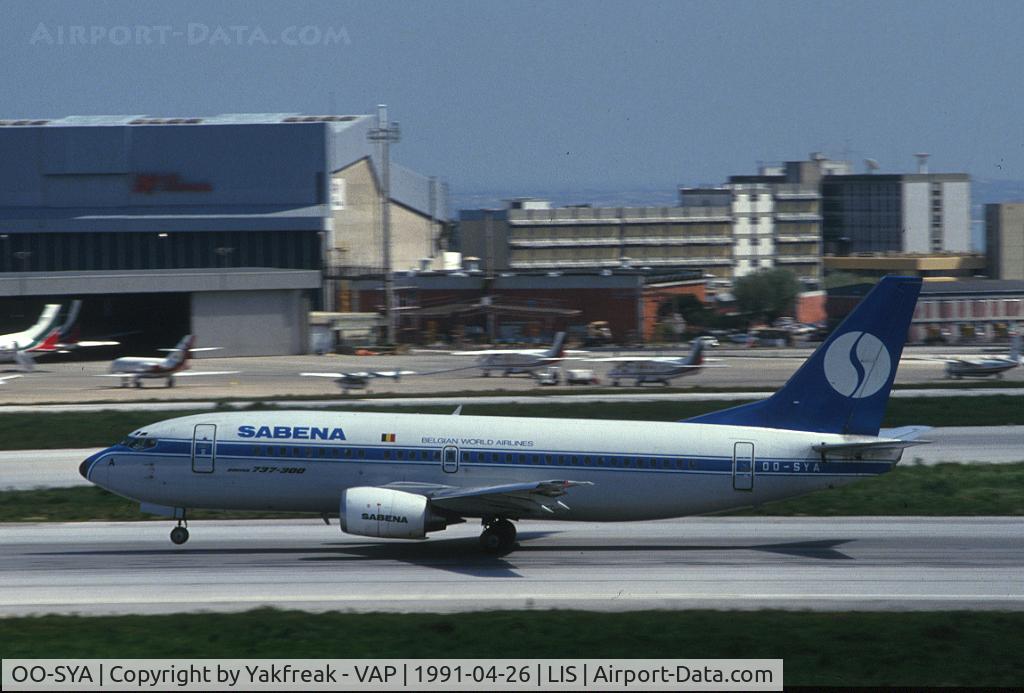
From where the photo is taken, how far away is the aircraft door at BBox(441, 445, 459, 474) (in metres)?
29.7

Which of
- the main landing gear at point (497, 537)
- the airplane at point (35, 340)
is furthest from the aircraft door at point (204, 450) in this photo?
the airplane at point (35, 340)

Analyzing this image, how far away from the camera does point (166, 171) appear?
13188 centimetres

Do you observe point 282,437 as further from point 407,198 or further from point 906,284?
point 407,198

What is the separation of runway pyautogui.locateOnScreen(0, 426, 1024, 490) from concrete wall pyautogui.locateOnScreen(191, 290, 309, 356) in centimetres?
5115

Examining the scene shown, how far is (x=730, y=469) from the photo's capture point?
29734 millimetres

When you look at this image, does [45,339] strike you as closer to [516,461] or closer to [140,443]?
[140,443]

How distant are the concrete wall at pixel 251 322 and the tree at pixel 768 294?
6599 centimetres

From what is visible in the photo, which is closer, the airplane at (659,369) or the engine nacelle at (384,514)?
the engine nacelle at (384,514)

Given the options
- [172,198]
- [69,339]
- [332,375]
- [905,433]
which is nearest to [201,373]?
[332,375]

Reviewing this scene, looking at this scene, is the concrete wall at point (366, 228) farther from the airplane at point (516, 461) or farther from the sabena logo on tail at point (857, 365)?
the sabena logo on tail at point (857, 365)

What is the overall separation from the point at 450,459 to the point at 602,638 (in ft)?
29.7

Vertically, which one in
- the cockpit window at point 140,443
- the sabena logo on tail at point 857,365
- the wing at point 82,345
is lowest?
the cockpit window at point 140,443

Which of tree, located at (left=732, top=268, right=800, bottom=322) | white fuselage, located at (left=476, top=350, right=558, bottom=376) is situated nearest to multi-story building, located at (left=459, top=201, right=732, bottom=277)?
tree, located at (left=732, top=268, right=800, bottom=322)

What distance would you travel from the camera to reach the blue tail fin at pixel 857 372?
100 ft
